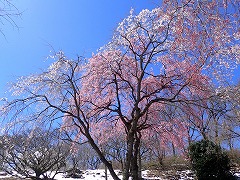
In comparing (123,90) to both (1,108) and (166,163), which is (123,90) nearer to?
(1,108)

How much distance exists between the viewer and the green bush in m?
14.4

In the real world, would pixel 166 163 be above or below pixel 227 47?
below

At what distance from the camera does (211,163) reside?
1452 cm

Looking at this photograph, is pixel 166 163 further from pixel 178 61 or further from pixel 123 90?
pixel 178 61

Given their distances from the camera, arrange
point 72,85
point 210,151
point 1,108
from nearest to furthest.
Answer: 1. point 1,108
2. point 72,85
3. point 210,151

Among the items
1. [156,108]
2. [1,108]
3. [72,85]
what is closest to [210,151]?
[156,108]

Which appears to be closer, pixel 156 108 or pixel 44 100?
pixel 44 100

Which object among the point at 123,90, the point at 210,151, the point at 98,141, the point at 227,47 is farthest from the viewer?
the point at 210,151

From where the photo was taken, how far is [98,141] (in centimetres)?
1261

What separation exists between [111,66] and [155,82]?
168 cm

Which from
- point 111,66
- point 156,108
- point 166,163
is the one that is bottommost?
point 166,163

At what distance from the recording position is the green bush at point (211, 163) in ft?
47.1

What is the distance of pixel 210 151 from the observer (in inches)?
577

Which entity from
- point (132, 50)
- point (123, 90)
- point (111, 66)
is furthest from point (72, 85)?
point (123, 90)
